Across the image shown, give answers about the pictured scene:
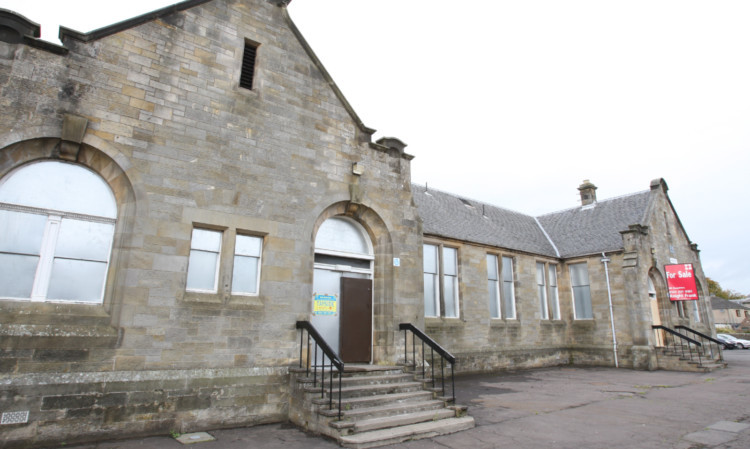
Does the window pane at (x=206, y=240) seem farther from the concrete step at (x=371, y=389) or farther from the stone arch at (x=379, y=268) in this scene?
the concrete step at (x=371, y=389)

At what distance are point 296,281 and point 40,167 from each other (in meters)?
4.71

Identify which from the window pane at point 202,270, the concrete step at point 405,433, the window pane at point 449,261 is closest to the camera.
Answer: the concrete step at point 405,433

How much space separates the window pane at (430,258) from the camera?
14.2 metres

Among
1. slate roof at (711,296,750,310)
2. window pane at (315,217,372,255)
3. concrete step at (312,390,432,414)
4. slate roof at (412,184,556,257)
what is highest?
slate roof at (412,184,556,257)

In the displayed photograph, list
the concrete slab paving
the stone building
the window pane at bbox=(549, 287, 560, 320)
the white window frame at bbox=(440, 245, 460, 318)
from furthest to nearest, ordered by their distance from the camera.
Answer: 1. the window pane at bbox=(549, 287, 560, 320)
2. the white window frame at bbox=(440, 245, 460, 318)
3. the concrete slab paving
4. the stone building

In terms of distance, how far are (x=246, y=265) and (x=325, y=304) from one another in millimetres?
2128

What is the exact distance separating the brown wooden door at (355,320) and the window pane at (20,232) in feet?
18.6

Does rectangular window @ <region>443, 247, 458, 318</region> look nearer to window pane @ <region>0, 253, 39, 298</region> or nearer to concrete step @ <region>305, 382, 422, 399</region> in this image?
concrete step @ <region>305, 382, 422, 399</region>

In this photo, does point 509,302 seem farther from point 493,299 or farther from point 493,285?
point 493,285

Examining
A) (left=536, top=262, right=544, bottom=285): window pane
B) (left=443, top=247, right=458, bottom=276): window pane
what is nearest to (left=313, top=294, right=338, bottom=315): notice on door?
(left=443, top=247, right=458, bottom=276): window pane

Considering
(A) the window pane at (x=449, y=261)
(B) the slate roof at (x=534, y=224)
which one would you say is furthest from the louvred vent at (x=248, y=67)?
(A) the window pane at (x=449, y=261)

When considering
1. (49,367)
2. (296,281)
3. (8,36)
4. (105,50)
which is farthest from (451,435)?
(8,36)

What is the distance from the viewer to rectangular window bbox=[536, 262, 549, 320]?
1808 cm

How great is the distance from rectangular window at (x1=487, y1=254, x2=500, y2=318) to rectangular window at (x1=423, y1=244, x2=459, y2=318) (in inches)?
76.9
